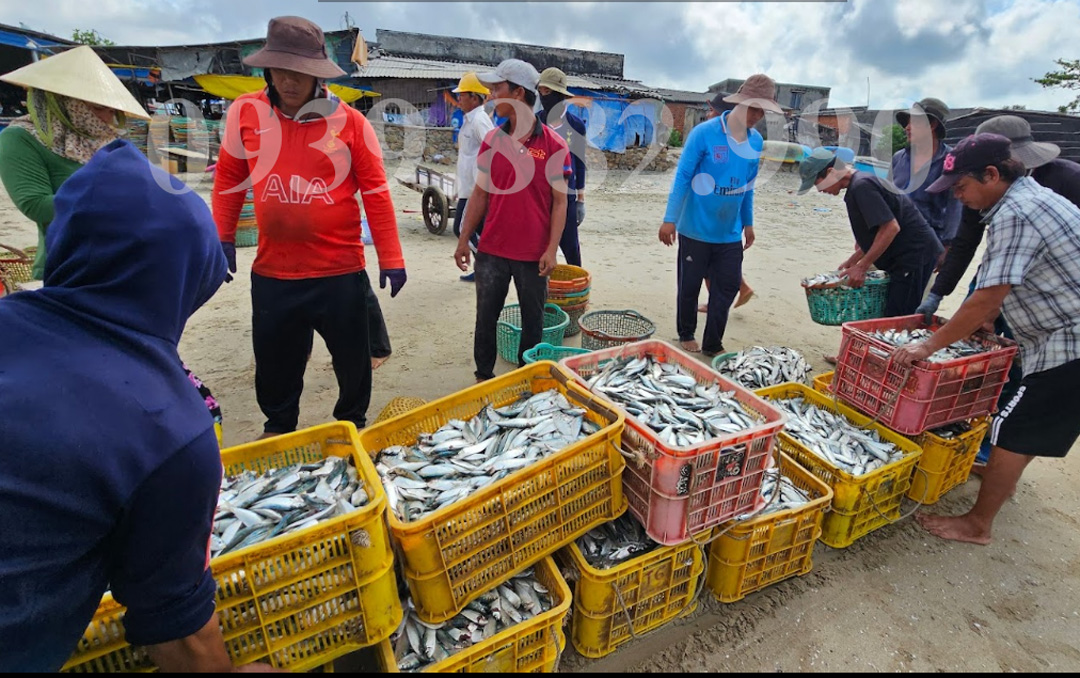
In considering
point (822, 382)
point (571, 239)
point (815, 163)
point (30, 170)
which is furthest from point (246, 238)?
point (822, 382)

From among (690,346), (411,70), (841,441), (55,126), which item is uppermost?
(411,70)

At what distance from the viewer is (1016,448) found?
9.73 ft

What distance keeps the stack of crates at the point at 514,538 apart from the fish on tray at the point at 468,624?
3 centimetres

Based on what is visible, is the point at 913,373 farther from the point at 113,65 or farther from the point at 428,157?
the point at 113,65

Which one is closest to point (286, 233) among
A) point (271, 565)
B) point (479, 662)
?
point (271, 565)

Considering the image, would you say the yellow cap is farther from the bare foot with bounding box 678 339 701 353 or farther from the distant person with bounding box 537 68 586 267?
the bare foot with bounding box 678 339 701 353

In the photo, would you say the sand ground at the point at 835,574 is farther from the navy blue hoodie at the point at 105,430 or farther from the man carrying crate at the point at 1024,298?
the navy blue hoodie at the point at 105,430

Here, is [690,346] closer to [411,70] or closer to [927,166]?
[927,166]

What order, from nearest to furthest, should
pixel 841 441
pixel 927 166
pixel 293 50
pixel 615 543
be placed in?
pixel 615 543
pixel 293 50
pixel 841 441
pixel 927 166

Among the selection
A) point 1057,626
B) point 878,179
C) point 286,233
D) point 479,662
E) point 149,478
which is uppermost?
point 878,179

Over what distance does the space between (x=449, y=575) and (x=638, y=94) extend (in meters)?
A: 25.9

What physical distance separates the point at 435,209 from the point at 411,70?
52.0ft

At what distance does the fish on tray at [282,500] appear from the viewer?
72.8 inches

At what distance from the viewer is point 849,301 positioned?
4.62 m
